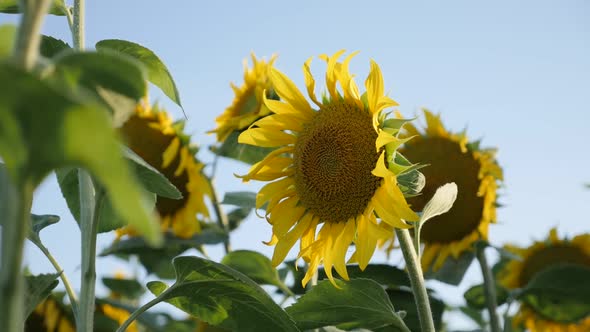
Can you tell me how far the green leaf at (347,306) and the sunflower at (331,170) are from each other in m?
0.04

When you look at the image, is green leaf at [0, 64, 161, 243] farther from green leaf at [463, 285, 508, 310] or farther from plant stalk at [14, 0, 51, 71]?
green leaf at [463, 285, 508, 310]

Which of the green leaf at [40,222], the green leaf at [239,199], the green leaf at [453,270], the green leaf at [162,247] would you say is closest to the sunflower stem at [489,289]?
the green leaf at [453,270]

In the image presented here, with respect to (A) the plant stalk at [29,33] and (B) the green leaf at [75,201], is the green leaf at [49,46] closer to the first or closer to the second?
(B) the green leaf at [75,201]

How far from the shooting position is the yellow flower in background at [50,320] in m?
1.82

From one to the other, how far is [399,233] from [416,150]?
3.93ft

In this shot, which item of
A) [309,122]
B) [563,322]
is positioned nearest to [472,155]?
[563,322]

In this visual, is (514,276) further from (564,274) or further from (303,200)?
(303,200)

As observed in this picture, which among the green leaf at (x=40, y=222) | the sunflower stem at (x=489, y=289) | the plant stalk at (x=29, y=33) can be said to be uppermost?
the plant stalk at (x=29, y=33)

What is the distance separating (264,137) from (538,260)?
2.09 m

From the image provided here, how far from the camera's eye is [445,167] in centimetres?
269

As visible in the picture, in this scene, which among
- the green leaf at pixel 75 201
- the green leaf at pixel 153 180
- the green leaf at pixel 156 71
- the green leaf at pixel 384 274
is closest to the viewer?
the green leaf at pixel 153 180

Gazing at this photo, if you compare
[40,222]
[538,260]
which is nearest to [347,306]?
[40,222]

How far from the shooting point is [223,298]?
1.35 m

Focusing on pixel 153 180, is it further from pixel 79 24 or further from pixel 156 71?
pixel 79 24
